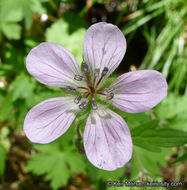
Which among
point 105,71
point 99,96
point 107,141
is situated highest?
point 105,71

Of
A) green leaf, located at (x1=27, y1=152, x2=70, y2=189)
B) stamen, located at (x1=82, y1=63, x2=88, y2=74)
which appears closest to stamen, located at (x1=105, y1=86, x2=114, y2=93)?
stamen, located at (x1=82, y1=63, x2=88, y2=74)

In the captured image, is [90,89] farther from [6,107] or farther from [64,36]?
[64,36]

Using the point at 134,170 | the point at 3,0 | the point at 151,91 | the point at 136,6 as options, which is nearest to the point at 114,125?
the point at 151,91

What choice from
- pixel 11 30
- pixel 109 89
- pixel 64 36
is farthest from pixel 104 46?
pixel 11 30

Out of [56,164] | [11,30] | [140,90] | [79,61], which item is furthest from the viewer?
[11,30]

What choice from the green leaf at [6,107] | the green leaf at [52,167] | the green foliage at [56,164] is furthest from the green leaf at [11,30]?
the green leaf at [52,167]

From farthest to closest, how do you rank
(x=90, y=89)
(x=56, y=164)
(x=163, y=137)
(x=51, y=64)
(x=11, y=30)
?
(x=11, y=30) → (x=56, y=164) → (x=163, y=137) → (x=90, y=89) → (x=51, y=64)

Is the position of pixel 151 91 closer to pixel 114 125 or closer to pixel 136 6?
pixel 114 125
